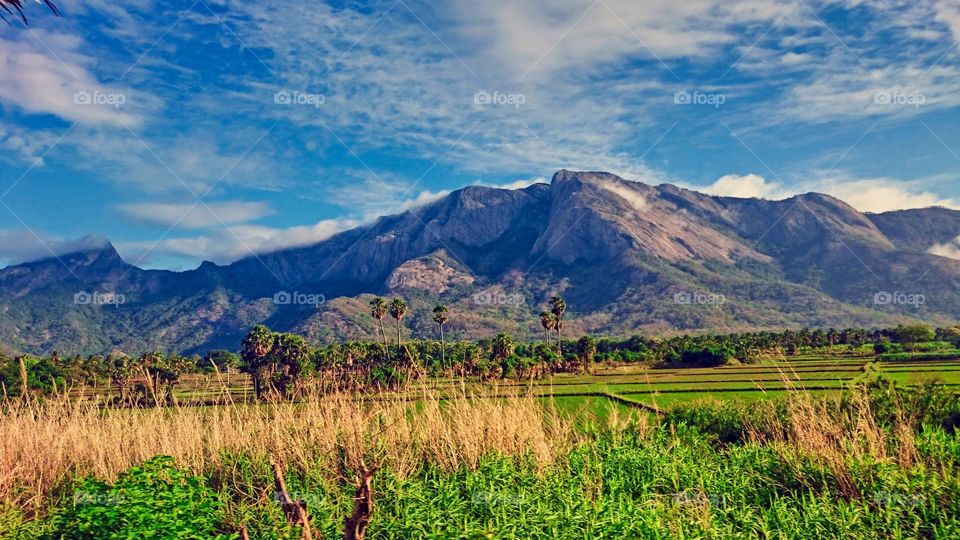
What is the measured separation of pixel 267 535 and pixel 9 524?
351 centimetres

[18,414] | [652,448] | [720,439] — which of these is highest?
[18,414]

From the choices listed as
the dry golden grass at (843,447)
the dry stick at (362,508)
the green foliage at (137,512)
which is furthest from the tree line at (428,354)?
the dry stick at (362,508)

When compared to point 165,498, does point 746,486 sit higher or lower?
lower

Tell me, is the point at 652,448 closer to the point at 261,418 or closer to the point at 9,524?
the point at 261,418

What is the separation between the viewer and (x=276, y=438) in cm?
962

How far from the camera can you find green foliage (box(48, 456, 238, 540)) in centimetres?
603

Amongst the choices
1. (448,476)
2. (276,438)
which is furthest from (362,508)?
(276,438)

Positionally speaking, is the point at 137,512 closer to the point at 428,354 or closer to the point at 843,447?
the point at 843,447

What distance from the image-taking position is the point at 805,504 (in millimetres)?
8125

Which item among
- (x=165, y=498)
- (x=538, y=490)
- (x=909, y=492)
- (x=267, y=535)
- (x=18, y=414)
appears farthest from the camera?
(x=18, y=414)

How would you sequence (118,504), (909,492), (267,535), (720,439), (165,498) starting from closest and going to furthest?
(118,504)
(165,498)
(267,535)
(909,492)
(720,439)

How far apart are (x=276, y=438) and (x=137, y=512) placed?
3536 mm

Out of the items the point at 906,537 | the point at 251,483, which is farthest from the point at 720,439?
the point at 251,483

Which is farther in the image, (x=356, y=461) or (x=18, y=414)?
(x=18, y=414)
